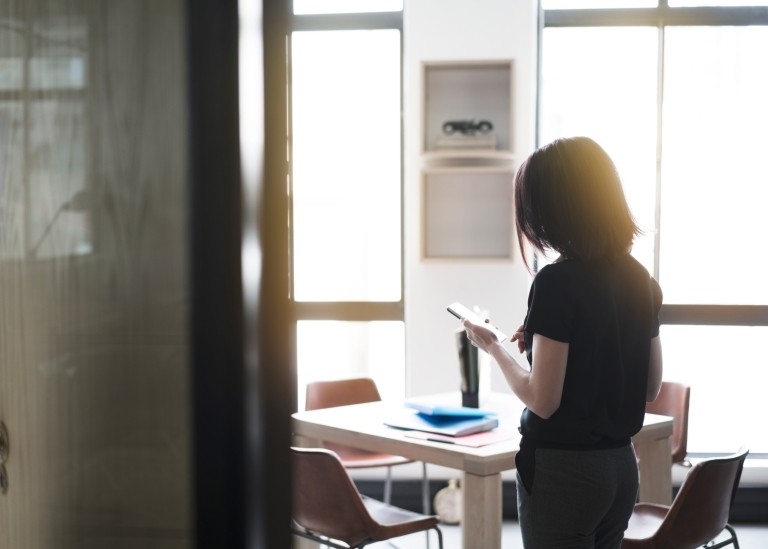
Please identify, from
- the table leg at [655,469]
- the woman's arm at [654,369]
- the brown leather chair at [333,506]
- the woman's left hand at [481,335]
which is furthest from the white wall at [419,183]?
the woman's arm at [654,369]

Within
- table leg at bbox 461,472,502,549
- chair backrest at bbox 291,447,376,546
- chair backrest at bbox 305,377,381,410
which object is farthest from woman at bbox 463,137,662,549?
chair backrest at bbox 305,377,381,410

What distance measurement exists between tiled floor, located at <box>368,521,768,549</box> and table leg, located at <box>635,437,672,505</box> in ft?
3.19

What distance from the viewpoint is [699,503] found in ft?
7.96

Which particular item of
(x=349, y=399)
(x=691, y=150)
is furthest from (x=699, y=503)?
(x=691, y=150)

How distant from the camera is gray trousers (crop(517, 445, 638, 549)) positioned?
1.84 meters

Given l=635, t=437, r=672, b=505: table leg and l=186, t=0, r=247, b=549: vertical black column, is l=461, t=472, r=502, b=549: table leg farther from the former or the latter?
l=186, t=0, r=247, b=549: vertical black column

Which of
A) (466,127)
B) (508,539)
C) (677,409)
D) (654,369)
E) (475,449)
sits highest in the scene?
(466,127)

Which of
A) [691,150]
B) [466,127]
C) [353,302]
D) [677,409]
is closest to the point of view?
[677,409]

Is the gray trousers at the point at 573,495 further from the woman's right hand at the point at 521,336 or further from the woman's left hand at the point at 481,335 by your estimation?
the woman's left hand at the point at 481,335

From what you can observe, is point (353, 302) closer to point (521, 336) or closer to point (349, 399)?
point (349, 399)

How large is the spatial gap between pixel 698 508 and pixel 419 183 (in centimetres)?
221

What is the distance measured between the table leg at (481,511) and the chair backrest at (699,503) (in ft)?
1.53

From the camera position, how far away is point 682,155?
4.34m

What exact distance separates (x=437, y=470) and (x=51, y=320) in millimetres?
3776
